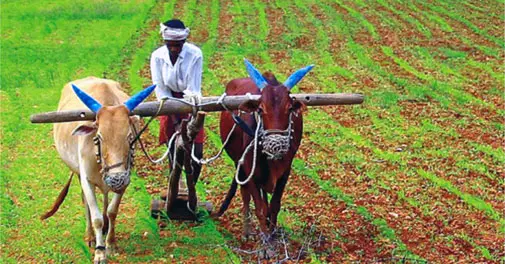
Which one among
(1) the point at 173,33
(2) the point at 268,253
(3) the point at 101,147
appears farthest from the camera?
(1) the point at 173,33

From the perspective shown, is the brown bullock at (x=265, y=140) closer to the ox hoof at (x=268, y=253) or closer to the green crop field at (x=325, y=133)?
the ox hoof at (x=268, y=253)

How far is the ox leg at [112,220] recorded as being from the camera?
698cm

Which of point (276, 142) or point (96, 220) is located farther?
point (96, 220)

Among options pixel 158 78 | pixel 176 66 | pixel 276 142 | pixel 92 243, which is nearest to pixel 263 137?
pixel 276 142

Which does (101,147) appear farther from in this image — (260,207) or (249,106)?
(260,207)

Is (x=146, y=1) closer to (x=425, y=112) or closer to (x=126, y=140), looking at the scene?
(x=425, y=112)

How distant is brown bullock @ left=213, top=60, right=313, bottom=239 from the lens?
639 cm

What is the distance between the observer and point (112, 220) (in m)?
7.06

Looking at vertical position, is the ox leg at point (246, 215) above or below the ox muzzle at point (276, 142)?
below

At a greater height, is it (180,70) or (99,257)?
(180,70)

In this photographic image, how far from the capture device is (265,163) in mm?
6996

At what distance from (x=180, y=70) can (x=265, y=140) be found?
67.0 inches

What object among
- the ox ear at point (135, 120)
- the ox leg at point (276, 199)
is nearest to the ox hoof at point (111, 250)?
the ox ear at point (135, 120)

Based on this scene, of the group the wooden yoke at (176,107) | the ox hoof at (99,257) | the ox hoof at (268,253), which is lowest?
the ox hoof at (99,257)
